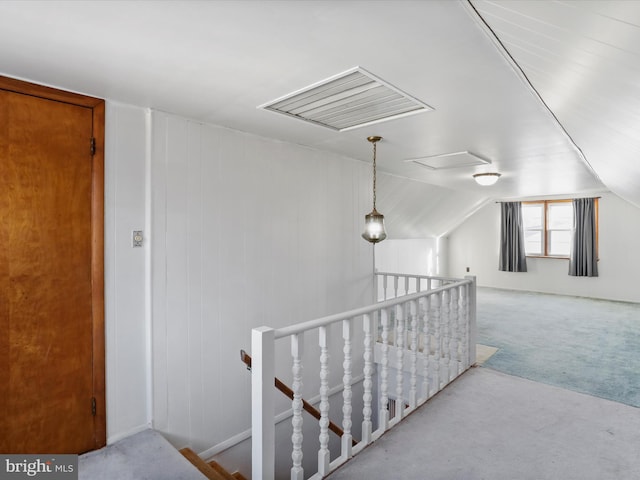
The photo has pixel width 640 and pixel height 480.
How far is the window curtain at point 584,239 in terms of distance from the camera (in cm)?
689

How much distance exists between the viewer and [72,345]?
81.3 inches

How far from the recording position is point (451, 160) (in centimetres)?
381

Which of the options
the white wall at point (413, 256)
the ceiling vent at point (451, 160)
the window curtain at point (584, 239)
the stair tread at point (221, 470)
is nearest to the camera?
the stair tread at point (221, 470)

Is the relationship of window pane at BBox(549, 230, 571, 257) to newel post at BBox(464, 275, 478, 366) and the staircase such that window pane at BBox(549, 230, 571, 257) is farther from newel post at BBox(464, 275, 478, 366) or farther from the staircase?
the staircase

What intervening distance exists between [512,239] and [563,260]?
1044 mm

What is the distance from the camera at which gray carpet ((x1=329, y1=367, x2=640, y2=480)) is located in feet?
6.19

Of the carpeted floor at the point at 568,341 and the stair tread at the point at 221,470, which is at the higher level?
the carpeted floor at the point at 568,341

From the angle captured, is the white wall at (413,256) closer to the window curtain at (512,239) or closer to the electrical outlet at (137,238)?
the window curtain at (512,239)

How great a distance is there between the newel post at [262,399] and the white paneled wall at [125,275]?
3.69 ft

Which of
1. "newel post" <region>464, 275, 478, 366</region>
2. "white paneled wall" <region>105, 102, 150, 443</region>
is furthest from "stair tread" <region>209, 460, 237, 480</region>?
"newel post" <region>464, 275, 478, 366</region>

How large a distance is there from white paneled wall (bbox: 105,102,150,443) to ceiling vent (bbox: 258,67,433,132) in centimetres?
90

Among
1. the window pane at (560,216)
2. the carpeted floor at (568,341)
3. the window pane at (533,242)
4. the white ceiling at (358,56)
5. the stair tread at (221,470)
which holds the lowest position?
the stair tread at (221,470)

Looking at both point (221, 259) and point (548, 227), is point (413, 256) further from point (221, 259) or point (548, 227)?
point (221, 259)

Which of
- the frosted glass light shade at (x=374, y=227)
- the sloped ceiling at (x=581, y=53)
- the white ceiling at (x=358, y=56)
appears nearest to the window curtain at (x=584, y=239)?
the white ceiling at (x=358, y=56)
